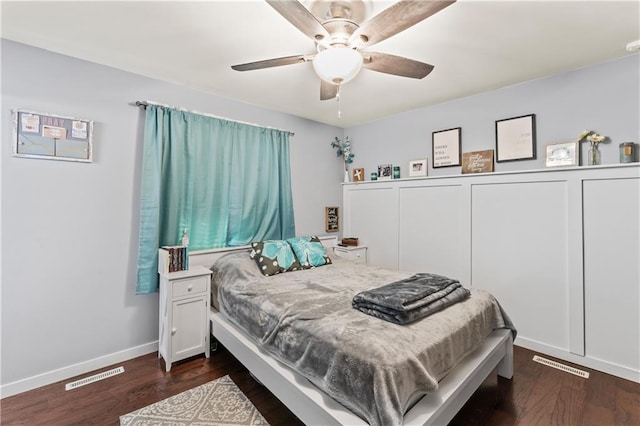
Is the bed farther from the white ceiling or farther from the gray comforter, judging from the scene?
the white ceiling

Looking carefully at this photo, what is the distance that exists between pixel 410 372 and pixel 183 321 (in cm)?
193

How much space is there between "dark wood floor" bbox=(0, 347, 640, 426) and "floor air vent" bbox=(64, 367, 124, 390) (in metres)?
0.05

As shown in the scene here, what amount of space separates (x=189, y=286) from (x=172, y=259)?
0.95ft

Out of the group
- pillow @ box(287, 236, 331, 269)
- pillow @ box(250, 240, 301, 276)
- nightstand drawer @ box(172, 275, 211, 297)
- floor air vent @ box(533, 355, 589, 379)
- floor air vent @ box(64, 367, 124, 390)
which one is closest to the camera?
floor air vent @ box(64, 367, 124, 390)

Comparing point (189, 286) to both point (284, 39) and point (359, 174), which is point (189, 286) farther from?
point (359, 174)

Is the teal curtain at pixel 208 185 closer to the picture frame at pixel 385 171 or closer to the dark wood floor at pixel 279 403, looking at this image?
the dark wood floor at pixel 279 403

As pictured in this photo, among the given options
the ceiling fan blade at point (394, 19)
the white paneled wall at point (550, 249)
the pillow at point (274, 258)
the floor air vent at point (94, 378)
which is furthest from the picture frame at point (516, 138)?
the floor air vent at point (94, 378)

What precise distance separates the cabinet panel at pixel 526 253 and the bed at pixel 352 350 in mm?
726

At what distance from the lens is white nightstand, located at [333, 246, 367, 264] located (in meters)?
3.95

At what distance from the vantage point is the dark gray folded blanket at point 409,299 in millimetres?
1691

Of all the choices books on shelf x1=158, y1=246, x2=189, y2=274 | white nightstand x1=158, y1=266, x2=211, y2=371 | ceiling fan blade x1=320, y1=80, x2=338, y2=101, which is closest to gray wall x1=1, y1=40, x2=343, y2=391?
books on shelf x1=158, y1=246, x2=189, y2=274

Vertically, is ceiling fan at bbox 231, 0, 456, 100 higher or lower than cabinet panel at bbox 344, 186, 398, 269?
higher

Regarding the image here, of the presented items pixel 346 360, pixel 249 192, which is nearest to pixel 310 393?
pixel 346 360

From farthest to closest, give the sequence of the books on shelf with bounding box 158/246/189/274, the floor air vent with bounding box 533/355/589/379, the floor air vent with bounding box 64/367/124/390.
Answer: the books on shelf with bounding box 158/246/189/274
the floor air vent with bounding box 533/355/589/379
the floor air vent with bounding box 64/367/124/390
